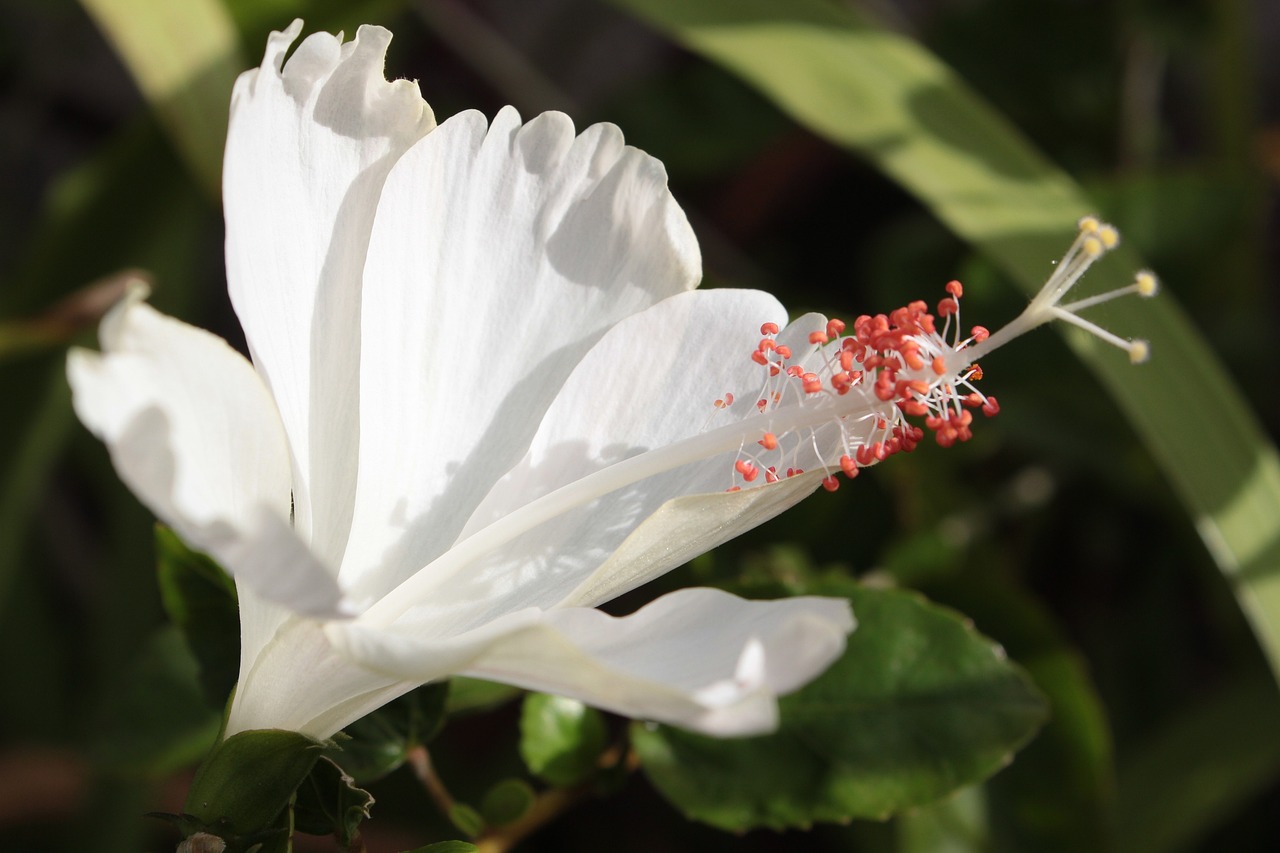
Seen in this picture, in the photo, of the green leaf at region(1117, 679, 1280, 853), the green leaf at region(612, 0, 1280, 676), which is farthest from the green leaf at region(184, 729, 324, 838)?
the green leaf at region(1117, 679, 1280, 853)

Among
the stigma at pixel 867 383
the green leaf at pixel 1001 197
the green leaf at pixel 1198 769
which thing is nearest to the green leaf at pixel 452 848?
the stigma at pixel 867 383

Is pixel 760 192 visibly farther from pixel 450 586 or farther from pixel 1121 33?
pixel 450 586

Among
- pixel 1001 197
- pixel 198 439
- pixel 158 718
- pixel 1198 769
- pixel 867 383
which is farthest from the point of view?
pixel 1198 769

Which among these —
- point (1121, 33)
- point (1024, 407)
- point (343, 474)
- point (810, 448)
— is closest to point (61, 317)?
point (343, 474)

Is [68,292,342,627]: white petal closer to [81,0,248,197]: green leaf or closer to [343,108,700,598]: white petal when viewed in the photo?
[343,108,700,598]: white petal

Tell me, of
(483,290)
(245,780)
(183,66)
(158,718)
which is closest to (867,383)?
(483,290)

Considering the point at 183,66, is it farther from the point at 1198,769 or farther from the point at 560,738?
the point at 1198,769
